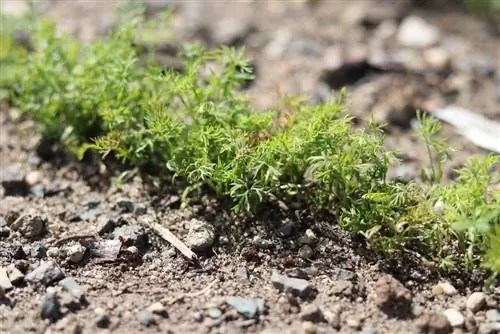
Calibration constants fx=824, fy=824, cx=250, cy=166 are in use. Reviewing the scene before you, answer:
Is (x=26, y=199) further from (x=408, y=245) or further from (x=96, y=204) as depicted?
(x=408, y=245)

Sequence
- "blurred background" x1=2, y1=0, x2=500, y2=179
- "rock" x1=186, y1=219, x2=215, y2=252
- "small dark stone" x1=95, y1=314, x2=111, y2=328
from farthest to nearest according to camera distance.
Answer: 1. "blurred background" x1=2, y1=0, x2=500, y2=179
2. "rock" x1=186, y1=219, x2=215, y2=252
3. "small dark stone" x1=95, y1=314, x2=111, y2=328

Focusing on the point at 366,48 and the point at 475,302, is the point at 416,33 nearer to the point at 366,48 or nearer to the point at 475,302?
the point at 366,48

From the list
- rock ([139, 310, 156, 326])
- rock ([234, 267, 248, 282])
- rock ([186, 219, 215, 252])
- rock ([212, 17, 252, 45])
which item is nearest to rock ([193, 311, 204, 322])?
rock ([139, 310, 156, 326])

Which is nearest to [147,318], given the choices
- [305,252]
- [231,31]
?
[305,252]

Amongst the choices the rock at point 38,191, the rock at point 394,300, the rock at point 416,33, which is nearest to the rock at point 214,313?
the rock at point 394,300

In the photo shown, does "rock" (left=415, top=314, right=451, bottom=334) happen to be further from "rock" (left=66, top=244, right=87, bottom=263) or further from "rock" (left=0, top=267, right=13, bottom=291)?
"rock" (left=0, top=267, right=13, bottom=291)

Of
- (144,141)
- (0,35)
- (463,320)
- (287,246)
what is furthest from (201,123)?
(0,35)
